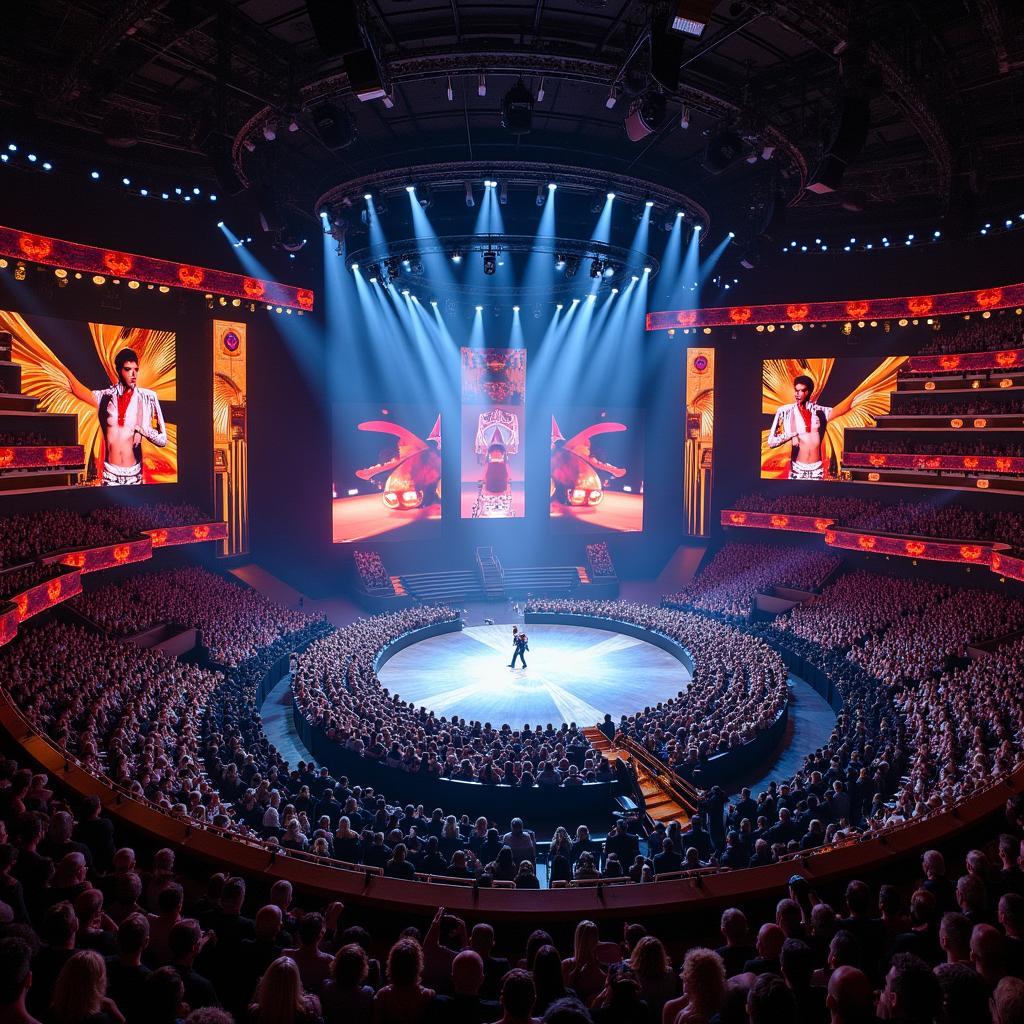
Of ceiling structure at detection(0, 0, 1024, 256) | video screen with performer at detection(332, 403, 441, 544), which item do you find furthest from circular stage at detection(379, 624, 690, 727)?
ceiling structure at detection(0, 0, 1024, 256)

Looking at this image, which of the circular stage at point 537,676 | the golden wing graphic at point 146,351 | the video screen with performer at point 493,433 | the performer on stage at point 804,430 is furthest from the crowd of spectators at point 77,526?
the performer on stage at point 804,430

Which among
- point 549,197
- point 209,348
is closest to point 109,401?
point 209,348

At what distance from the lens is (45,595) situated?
17516 millimetres

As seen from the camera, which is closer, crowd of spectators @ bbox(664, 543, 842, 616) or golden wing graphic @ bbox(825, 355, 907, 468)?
crowd of spectators @ bbox(664, 543, 842, 616)

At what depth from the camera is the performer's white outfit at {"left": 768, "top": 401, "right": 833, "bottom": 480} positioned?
3225cm

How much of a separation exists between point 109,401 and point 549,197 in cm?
1690

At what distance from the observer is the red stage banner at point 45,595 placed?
52.7 ft

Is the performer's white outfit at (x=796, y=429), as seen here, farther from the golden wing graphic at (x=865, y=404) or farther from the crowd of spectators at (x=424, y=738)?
the crowd of spectators at (x=424, y=738)

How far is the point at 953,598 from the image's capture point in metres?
24.7

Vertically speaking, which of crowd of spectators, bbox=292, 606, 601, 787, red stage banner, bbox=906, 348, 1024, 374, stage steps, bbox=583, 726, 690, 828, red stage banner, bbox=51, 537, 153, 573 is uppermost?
red stage banner, bbox=906, 348, 1024, 374

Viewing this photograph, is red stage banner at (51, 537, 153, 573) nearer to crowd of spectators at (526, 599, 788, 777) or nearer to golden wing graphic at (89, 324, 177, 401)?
golden wing graphic at (89, 324, 177, 401)

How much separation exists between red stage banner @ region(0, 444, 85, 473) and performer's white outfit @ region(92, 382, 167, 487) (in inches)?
83.2

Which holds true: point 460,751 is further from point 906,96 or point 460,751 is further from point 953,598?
point 953,598

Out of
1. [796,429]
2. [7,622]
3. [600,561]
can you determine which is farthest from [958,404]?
[7,622]
